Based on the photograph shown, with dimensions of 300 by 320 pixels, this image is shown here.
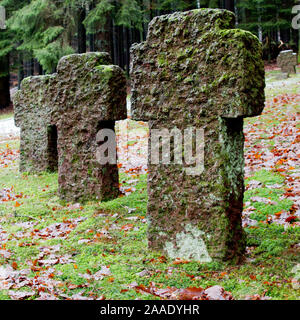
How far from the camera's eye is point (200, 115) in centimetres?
375

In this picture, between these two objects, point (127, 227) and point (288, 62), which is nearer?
point (127, 227)

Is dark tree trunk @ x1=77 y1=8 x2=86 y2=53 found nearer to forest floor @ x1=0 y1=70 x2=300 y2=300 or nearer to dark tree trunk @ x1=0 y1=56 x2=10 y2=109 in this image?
dark tree trunk @ x1=0 y1=56 x2=10 y2=109

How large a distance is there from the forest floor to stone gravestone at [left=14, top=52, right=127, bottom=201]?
337 mm

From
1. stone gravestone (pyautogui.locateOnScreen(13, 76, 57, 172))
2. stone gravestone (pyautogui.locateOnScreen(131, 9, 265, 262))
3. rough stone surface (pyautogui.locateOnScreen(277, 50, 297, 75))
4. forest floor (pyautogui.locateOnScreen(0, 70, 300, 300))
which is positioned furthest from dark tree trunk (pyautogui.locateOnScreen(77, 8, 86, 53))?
stone gravestone (pyautogui.locateOnScreen(131, 9, 265, 262))

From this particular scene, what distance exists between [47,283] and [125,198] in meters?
2.65

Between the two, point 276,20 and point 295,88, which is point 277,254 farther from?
point 276,20

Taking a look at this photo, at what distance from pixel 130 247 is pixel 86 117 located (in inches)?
104

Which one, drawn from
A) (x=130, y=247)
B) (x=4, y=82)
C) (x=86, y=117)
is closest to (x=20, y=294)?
(x=130, y=247)

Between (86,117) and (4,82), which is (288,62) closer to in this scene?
(86,117)

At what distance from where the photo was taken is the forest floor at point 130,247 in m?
3.31

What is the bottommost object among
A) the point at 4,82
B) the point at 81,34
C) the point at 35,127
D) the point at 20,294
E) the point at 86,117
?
the point at 20,294

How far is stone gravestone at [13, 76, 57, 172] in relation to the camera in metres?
8.62

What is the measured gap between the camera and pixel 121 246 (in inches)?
173
